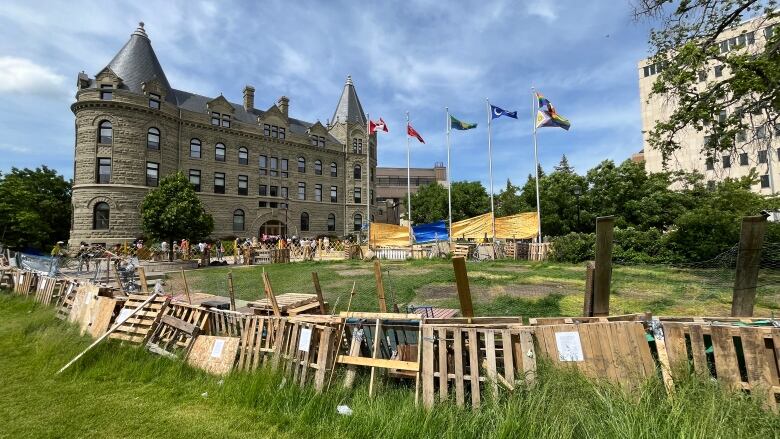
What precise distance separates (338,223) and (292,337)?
135ft

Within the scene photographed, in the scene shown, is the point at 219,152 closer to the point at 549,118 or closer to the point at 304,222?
the point at 304,222

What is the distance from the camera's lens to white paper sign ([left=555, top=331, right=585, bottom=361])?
4508 millimetres

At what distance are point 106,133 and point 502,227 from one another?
33255 millimetres

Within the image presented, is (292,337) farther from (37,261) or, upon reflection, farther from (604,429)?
(37,261)

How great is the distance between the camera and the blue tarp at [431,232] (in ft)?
89.6

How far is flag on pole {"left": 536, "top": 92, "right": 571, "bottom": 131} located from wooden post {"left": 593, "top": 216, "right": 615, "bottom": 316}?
765 inches

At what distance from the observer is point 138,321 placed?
7.23 m

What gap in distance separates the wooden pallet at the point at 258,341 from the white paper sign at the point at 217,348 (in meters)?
0.31

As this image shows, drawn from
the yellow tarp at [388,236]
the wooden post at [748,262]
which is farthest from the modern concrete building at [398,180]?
the wooden post at [748,262]

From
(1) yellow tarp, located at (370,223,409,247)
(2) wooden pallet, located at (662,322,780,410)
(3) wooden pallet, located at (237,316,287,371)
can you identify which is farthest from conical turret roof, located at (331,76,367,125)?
(2) wooden pallet, located at (662,322,780,410)

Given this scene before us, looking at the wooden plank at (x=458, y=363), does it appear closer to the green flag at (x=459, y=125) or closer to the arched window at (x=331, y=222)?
the green flag at (x=459, y=125)

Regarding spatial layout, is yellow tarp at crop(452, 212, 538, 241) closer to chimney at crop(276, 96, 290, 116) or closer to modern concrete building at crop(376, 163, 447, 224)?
chimney at crop(276, 96, 290, 116)

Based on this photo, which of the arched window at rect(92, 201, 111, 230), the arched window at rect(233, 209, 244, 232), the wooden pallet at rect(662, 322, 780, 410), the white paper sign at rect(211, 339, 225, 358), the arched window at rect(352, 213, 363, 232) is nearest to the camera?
the wooden pallet at rect(662, 322, 780, 410)

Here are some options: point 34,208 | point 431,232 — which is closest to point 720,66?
point 431,232
